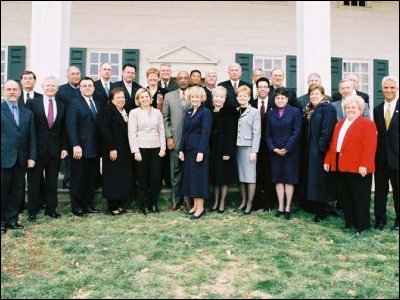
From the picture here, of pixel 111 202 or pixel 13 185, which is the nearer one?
pixel 13 185

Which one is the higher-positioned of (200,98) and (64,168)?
(200,98)

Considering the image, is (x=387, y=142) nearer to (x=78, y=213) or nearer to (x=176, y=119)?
(x=176, y=119)

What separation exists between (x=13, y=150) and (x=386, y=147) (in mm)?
4976

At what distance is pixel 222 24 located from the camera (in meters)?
12.6

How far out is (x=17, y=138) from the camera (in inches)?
239

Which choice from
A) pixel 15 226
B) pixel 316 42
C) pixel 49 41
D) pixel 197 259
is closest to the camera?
pixel 197 259

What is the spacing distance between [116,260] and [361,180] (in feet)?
10.7

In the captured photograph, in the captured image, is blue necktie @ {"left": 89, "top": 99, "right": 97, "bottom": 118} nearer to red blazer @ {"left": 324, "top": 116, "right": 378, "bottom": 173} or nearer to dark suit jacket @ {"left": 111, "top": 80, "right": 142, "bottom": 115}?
dark suit jacket @ {"left": 111, "top": 80, "right": 142, "bottom": 115}

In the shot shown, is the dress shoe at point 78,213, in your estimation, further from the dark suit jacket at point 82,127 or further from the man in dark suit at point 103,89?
the man in dark suit at point 103,89

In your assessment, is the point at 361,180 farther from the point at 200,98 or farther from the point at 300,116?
the point at 200,98


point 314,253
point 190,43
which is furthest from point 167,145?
point 190,43

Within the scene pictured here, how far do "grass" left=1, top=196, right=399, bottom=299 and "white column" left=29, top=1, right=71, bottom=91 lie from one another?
277cm

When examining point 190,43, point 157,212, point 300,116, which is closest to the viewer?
point 300,116

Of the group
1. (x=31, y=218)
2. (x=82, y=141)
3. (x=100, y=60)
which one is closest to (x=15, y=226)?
(x=31, y=218)
